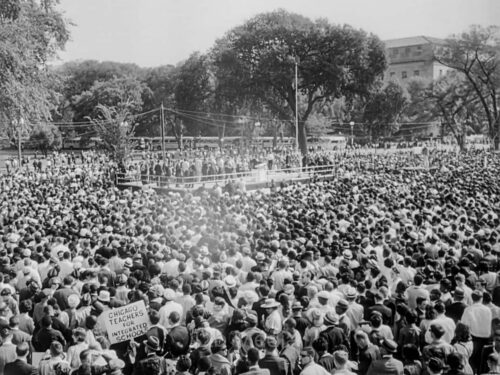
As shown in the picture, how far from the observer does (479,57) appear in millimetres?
63719

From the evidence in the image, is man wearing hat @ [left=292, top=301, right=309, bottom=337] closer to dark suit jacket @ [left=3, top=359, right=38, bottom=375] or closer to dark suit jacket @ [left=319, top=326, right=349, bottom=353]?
dark suit jacket @ [left=319, top=326, right=349, bottom=353]

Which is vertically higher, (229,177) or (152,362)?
(152,362)

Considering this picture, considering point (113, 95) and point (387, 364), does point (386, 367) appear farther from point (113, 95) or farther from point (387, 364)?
point (113, 95)

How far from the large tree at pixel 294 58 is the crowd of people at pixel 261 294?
3552cm

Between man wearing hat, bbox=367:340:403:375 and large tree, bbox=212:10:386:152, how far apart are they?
45208mm

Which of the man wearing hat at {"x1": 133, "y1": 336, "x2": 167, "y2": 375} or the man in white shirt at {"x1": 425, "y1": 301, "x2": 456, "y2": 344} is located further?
the man in white shirt at {"x1": 425, "y1": 301, "x2": 456, "y2": 344}

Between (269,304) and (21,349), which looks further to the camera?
(269,304)

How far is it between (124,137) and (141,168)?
10419 mm

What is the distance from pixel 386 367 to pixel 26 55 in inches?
731

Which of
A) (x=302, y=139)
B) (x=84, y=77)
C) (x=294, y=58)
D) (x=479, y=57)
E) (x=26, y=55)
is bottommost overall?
(x=302, y=139)

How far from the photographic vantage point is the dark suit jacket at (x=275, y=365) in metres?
6.27

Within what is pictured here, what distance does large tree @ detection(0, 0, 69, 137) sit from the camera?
19297 mm

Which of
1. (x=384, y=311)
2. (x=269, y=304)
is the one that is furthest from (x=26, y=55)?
(x=384, y=311)

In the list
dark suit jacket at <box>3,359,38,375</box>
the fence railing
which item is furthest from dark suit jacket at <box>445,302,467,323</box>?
the fence railing
